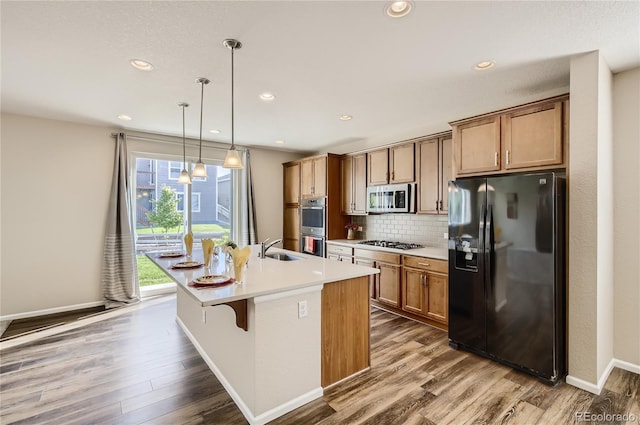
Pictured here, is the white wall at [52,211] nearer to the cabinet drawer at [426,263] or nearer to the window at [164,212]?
the window at [164,212]

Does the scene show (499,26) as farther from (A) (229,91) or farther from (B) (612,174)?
(A) (229,91)

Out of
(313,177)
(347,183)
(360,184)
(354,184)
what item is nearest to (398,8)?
(360,184)

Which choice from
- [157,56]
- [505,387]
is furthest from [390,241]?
[157,56]

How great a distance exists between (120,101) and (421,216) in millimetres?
4074

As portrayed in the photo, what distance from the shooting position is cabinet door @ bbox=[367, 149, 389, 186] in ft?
15.1

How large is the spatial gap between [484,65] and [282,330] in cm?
265

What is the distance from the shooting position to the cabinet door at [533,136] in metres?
2.65

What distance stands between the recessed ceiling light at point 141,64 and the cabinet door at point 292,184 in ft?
11.4

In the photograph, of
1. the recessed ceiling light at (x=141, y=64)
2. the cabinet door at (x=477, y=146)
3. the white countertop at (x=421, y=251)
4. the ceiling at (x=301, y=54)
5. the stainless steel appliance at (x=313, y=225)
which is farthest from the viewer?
the stainless steel appliance at (x=313, y=225)

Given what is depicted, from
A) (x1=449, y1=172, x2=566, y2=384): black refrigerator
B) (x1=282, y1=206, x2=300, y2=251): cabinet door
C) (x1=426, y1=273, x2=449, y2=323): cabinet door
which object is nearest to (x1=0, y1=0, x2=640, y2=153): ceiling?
(x1=449, y1=172, x2=566, y2=384): black refrigerator

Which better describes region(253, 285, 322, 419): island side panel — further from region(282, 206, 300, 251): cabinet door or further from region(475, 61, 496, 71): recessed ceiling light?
region(282, 206, 300, 251): cabinet door

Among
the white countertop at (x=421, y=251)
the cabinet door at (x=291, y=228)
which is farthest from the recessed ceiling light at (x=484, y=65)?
the cabinet door at (x=291, y=228)

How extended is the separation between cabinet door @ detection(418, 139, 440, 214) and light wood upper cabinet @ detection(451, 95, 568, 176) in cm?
61

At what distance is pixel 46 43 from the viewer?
7.30ft
